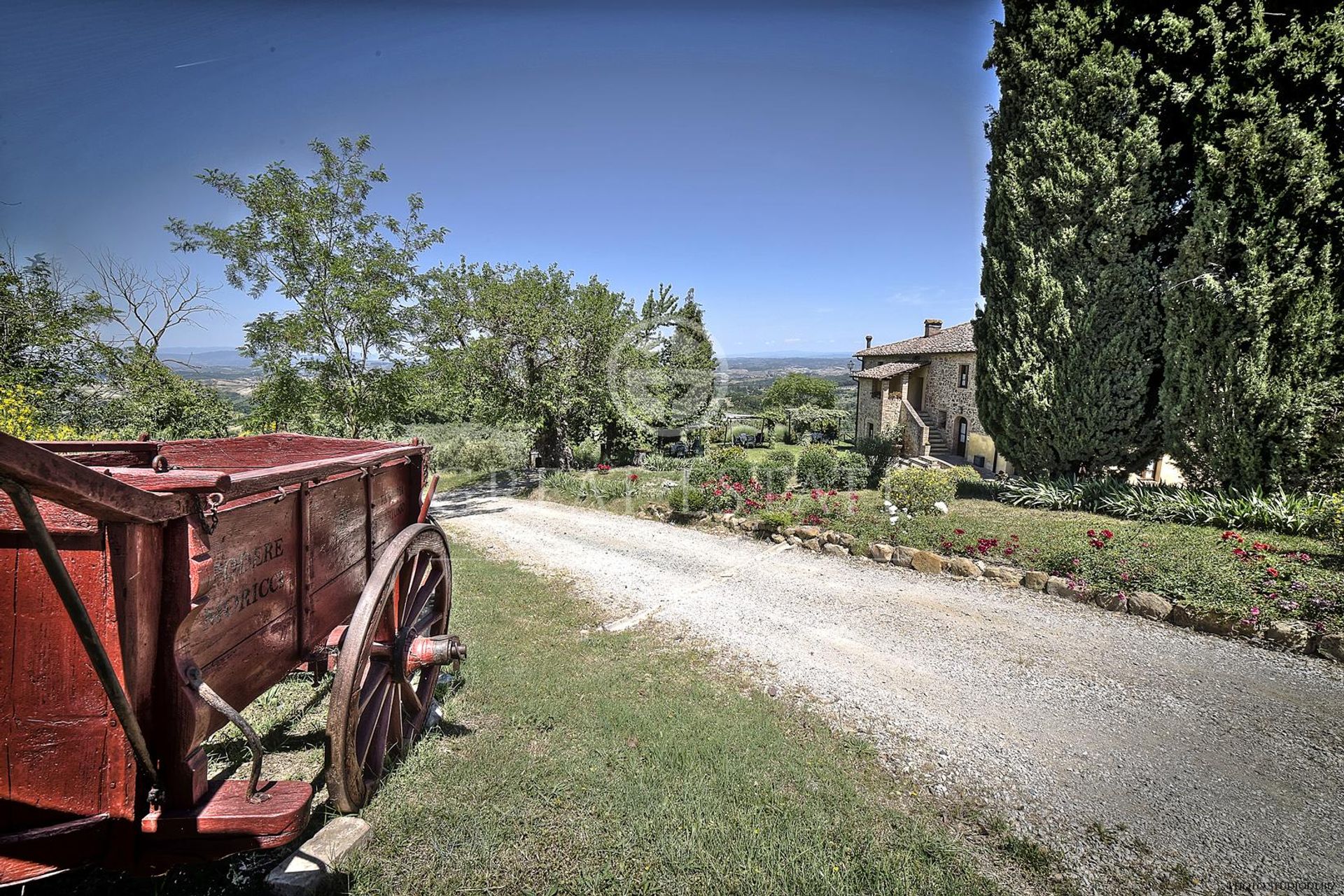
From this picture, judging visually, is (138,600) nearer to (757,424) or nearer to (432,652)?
(432,652)

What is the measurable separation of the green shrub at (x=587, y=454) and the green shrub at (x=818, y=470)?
406 inches

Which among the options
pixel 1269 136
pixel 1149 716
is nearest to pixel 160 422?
pixel 1149 716

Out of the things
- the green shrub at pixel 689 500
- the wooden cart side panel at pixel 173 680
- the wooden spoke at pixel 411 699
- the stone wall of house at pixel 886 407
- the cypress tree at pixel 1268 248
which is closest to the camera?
the wooden cart side panel at pixel 173 680

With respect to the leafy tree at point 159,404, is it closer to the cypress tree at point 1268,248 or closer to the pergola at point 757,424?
the cypress tree at point 1268,248

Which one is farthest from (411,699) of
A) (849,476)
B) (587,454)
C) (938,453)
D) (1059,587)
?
(938,453)

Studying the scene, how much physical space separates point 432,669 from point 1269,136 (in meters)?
15.0

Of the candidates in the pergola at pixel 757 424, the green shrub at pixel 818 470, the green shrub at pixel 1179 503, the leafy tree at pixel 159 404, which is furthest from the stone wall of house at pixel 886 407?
the leafy tree at pixel 159 404

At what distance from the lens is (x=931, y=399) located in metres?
28.5

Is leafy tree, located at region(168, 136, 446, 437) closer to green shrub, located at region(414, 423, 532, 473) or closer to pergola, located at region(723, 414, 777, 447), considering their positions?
green shrub, located at region(414, 423, 532, 473)

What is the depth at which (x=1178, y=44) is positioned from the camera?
416 inches

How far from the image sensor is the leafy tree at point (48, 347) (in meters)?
9.40

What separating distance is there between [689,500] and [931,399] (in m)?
20.8

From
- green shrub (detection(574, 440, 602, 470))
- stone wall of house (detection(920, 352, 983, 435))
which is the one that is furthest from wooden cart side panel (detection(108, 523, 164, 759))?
stone wall of house (detection(920, 352, 983, 435))

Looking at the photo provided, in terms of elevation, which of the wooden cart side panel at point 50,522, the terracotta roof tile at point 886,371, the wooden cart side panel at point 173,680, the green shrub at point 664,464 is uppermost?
the terracotta roof tile at point 886,371
